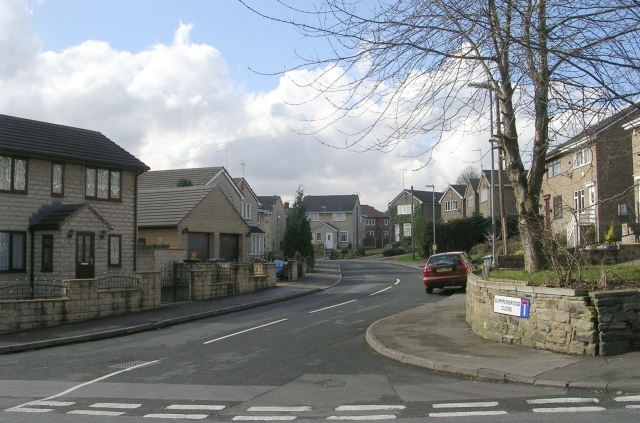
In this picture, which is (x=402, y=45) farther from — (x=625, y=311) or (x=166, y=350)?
(x=166, y=350)

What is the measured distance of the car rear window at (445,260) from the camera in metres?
25.5

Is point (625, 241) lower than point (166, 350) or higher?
higher

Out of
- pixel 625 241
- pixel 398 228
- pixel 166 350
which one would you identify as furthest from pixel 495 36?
pixel 398 228

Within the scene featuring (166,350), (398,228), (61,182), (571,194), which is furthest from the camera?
(398,228)

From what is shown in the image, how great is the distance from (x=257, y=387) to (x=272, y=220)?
68.7 m

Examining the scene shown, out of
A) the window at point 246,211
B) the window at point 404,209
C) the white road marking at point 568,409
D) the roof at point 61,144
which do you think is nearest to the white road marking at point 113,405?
the white road marking at point 568,409

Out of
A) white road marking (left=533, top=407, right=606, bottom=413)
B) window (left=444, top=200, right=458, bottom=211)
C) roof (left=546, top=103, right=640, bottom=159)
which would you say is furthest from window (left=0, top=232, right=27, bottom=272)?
window (left=444, top=200, right=458, bottom=211)

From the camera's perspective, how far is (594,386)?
855cm

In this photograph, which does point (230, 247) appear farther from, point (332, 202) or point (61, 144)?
point (332, 202)

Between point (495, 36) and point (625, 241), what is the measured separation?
83.3ft

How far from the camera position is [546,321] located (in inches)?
434

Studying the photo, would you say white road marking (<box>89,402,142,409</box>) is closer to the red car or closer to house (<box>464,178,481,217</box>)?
the red car

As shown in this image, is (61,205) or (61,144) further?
(61,144)

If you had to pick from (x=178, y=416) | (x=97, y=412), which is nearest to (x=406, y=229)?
(x=97, y=412)
